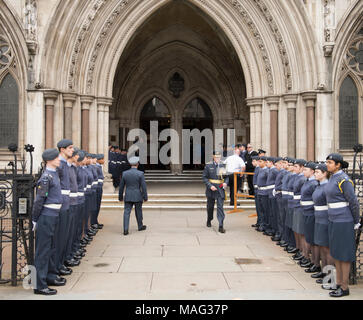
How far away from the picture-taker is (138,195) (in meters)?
9.65

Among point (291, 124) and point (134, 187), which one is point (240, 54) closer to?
point (291, 124)

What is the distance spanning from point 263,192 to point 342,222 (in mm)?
4054

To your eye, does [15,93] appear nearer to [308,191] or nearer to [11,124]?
[11,124]

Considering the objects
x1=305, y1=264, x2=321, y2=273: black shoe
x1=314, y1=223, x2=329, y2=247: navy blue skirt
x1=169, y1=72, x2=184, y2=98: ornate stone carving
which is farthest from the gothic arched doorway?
x1=314, y1=223, x2=329, y2=247: navy blue skirt

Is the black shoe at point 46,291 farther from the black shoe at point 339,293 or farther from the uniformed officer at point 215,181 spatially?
the uniformed officer at point 215,181

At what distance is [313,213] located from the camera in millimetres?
6648

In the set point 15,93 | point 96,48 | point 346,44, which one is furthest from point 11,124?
point 346,44

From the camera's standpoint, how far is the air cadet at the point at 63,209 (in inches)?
242

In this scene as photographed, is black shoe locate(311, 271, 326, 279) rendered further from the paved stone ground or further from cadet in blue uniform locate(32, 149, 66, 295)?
cadet in blue uniform locate(32, 149, 66, 295)

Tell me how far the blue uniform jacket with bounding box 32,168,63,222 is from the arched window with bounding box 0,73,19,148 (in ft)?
29.3

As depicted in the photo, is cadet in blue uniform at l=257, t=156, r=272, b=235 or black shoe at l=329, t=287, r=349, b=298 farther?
cadet in blue uniform at l=257, t=156, r=272, b=235

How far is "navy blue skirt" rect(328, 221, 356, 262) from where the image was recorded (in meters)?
A: 5.43

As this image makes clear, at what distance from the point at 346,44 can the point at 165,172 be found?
10.1 meters

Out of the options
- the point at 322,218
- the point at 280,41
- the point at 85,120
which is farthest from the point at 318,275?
the point at 85,120
